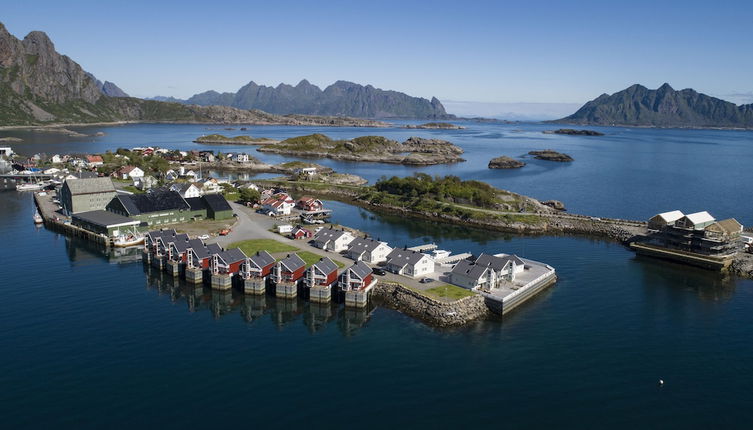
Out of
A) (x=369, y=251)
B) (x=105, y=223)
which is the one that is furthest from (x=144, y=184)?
(x=369, y=251)

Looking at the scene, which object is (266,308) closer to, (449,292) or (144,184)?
(449,292)

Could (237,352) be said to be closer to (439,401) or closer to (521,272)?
(439,401)

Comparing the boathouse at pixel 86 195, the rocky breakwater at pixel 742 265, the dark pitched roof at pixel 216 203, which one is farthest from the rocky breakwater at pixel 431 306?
the boathouse at pixel 86 195

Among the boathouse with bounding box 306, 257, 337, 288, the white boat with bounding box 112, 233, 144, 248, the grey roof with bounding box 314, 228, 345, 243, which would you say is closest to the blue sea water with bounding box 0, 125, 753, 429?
the boathouse with bounding box 306, 257, 337, 288

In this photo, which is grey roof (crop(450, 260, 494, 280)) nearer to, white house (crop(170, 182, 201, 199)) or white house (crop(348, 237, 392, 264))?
white house (crop(348, 237, 392, 264))

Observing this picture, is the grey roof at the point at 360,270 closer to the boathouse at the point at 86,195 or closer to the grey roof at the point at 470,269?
the grey roof at the point at 470,269
